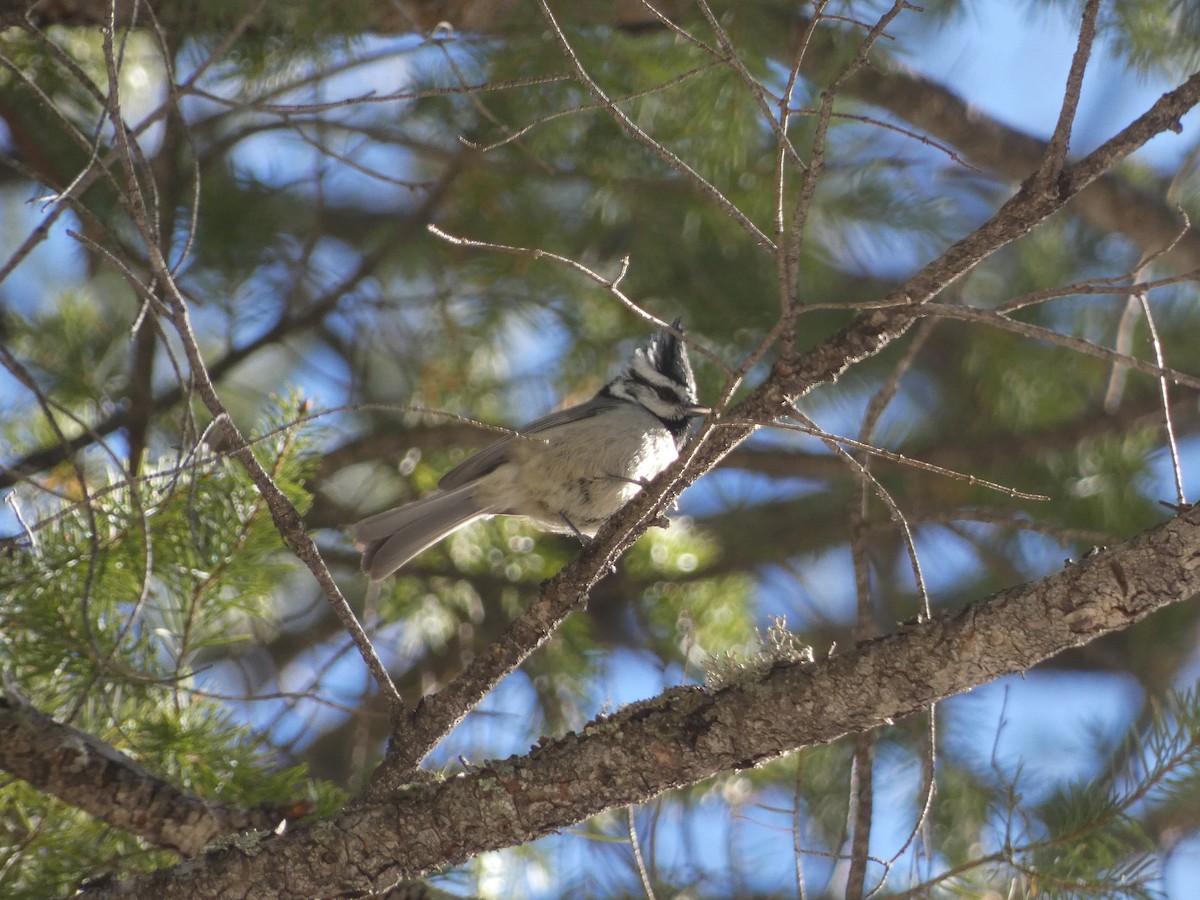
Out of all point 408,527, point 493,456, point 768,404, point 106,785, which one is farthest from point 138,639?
point 768,404

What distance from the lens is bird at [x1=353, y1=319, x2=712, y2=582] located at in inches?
114

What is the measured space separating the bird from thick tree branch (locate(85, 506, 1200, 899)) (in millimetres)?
1145

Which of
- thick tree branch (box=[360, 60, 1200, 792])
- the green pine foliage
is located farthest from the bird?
thick tree branch (box=[360, 60, 1200, 792])

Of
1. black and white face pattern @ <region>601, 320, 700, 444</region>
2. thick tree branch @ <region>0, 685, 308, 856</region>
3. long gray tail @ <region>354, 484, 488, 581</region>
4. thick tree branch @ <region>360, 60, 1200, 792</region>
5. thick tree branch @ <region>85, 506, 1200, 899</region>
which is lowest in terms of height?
thick tree branch @ <region>85, 506, 1200, 899</region>

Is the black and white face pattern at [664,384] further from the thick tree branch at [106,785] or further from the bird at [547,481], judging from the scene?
the thick tree branch at [106,785]

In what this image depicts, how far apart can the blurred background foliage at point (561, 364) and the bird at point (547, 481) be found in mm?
226

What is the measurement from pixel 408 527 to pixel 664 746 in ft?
4.59

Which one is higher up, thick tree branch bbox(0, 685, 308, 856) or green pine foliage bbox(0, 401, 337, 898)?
green pine foliage bbox(0, 401, 337, 898)

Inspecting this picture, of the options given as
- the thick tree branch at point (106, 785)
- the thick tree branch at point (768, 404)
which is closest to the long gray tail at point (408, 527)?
the thick tree branch at point (106, 785)

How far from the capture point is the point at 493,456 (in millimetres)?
3012

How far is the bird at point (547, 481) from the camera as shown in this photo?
2.90 m

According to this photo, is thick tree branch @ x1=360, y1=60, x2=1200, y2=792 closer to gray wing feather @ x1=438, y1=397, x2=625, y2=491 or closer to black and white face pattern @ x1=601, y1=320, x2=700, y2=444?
gray wing feather @ x1=438, y1=397, x2=625, y2=491

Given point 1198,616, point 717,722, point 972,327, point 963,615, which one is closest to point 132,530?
point 717,722

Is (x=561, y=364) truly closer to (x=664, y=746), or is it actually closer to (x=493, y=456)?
(x=493, y=456)
